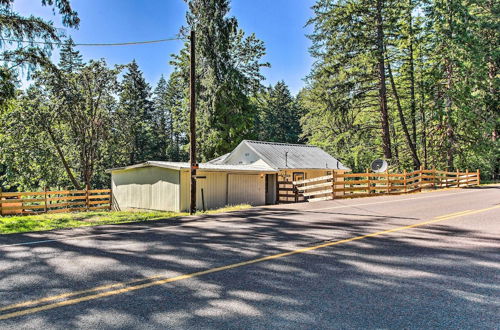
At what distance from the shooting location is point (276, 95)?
60281 mm

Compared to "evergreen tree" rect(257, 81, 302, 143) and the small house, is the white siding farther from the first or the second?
"evergreen tree" rect(257, 81, 302, 143)

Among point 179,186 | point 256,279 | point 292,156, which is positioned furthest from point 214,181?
point 256,279

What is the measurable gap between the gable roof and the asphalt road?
58.5 feet

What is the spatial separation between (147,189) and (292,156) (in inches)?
503

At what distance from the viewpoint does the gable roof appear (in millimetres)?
25861

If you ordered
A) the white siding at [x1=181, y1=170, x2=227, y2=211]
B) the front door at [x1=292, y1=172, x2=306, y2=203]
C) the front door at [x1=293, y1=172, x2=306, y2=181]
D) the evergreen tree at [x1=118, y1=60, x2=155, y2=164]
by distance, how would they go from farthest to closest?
the evergreen tree at [x1=118, y1=60, x2=155, y2=164] < the front door at [x1=293, y1=172, x2=306, y2=181] < the front door at [x1=292, y1=172, x2=306, y2=203] < the white siding at [x1=181, y1=170, x2=227, y2=211]

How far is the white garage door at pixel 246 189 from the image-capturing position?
67.5 ft

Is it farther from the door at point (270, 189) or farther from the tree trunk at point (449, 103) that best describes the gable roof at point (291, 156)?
the tree trunk at point (449, 103)

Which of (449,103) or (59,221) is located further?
(449,103)

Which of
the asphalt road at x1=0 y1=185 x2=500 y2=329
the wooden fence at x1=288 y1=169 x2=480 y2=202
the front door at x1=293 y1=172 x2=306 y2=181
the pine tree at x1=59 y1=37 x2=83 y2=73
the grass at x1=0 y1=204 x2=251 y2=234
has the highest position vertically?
the pine tree at x1=59 y1=37 x2=83 y2=73

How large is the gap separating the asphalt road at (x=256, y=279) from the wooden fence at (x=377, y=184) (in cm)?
1024

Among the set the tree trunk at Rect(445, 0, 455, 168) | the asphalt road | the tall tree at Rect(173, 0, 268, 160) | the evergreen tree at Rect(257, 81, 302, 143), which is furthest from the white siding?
the evergreen tree at Rect(257, 81, 302, 143)

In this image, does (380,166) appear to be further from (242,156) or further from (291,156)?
(242,156)

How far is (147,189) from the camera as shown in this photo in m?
19.9
